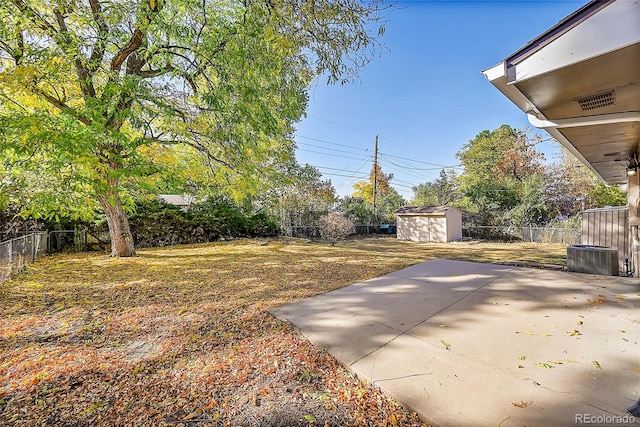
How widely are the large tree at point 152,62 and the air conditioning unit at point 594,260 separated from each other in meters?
5.49

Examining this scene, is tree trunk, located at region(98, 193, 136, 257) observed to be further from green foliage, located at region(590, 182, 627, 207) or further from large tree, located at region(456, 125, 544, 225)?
green foliage, located at region(590, 182, 627, 207)

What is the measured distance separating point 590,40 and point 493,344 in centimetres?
240

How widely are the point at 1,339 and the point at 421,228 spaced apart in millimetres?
15978

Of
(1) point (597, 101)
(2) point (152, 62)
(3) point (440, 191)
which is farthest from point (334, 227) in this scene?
(3) point (440, 191)

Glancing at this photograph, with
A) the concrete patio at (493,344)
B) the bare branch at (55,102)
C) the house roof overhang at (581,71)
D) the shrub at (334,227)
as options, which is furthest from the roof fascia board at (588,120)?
the shrub at (334,227)

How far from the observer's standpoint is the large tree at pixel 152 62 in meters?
3.71

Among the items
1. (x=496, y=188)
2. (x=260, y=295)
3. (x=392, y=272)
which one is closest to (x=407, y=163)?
(x=496, y=188)

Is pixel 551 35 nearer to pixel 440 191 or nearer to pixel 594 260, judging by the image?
pixel 594 260

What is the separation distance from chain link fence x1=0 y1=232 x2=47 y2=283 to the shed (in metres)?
15.6

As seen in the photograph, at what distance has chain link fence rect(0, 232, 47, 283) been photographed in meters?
4.66

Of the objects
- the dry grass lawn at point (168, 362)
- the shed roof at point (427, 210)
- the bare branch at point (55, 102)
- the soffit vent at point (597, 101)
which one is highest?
Result: the bare branch at point (55, 102)

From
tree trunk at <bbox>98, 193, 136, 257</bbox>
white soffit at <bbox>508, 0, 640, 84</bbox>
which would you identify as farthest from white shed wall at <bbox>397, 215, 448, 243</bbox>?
white soffit at <bbox>508, 0, 640, 84</bbox>

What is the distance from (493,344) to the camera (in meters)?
2.40

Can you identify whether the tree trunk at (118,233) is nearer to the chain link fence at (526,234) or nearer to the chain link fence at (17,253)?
the chain link fence at (17,253)
